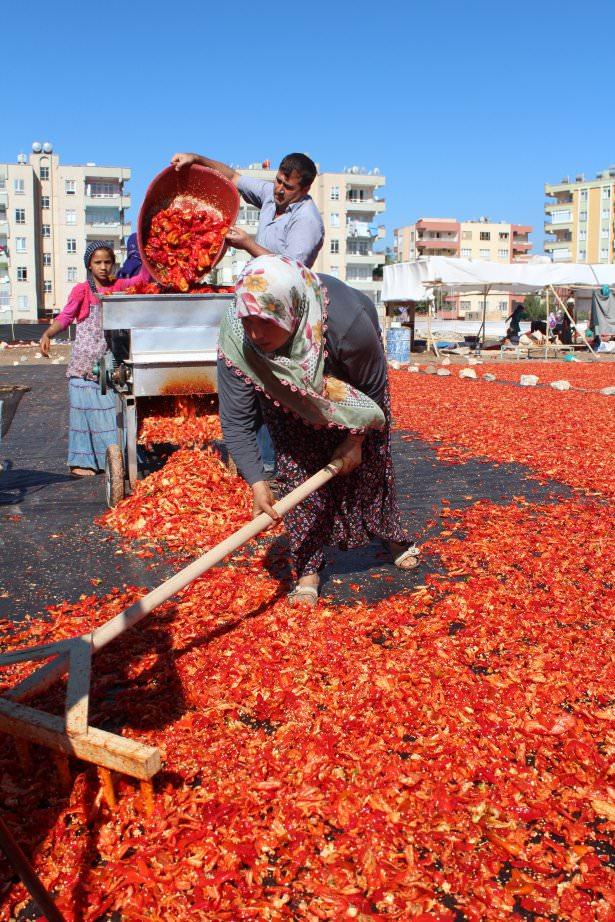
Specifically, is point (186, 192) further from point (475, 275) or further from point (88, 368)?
point (475, 275)

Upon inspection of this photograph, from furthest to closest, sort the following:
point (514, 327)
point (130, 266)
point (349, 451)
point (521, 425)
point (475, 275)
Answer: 1. point (514, 327)
2. point (475, 275)
3. point (521, 425)
4. point (130, 266)
5. point (349, 451)

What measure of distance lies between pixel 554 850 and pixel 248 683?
4.31ft

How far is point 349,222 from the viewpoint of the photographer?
248 ft

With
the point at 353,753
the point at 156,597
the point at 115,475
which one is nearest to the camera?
the point at 353,753

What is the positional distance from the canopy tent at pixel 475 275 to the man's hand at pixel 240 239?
59.3 ft

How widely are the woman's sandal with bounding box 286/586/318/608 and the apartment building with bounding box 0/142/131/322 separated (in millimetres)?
69145

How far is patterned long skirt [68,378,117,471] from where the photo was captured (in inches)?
264

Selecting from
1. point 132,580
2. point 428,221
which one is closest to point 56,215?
point 428,221

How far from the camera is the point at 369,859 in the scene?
2.12 m

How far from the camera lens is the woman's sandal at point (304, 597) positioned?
3.78 metres

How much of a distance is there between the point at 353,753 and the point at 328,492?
146 centimetres

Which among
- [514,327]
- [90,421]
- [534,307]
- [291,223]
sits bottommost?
[90,421]

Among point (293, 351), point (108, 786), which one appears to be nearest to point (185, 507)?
point (293, 351)

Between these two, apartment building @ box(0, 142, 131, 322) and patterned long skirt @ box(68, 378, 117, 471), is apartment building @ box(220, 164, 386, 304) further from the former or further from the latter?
patterned long skirt @ box(68, 378, 117, 471)
